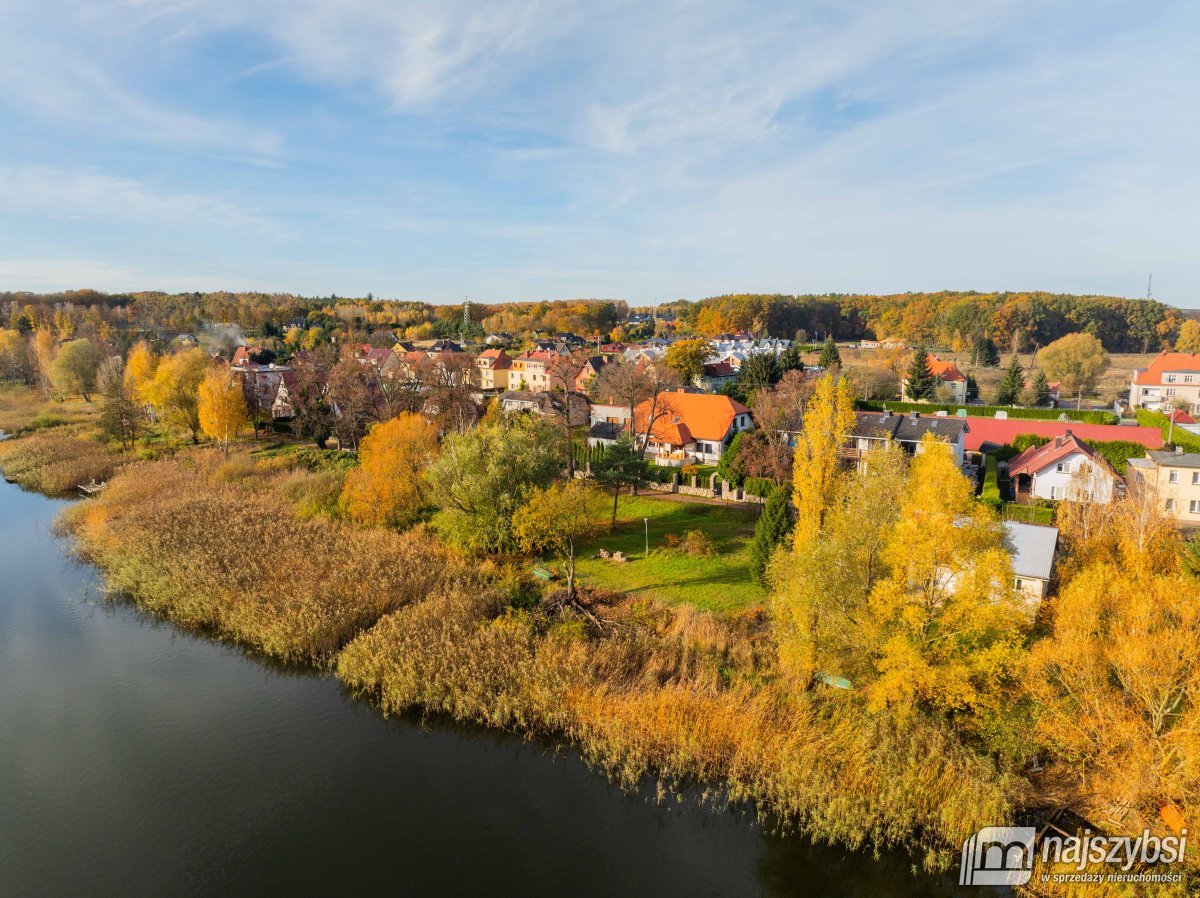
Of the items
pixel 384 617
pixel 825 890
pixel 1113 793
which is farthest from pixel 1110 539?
pixel 384 617

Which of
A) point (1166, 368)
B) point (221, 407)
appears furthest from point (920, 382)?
point (221, 407)

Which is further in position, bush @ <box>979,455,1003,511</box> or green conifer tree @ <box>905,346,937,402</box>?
green conifer tree @ <box>905,346,937,402</box>

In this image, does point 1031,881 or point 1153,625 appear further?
point 1153,625

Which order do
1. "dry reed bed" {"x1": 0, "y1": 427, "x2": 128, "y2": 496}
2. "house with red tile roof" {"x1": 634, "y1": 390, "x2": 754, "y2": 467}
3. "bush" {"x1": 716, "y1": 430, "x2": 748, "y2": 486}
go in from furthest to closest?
"house with red tile roof" {"x1": 634, "y1": 390, "x2": 754, "y2": 467}, "dry reed bed" {"x1": 0, "y1": 427, "x2": 128, "y2": 496}, "bush" {"x1": 716, "y1": 430, "x2": 748, "y2": 486}

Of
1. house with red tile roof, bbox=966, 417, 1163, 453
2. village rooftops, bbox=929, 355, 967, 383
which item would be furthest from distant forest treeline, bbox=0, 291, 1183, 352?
house with red tile roof, bbox=966, 417, 1163, 453

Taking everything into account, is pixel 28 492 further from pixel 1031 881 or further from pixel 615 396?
pixel 1031 881

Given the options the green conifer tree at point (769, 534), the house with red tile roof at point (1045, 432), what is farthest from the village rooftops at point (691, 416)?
the green conifer tree at point (769, 534)

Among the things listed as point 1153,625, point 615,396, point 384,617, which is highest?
point 615,396

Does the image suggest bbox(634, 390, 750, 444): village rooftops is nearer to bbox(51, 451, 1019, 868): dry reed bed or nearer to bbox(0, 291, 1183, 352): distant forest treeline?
bbox(51, 451, 1019, 868): dry reed bed
